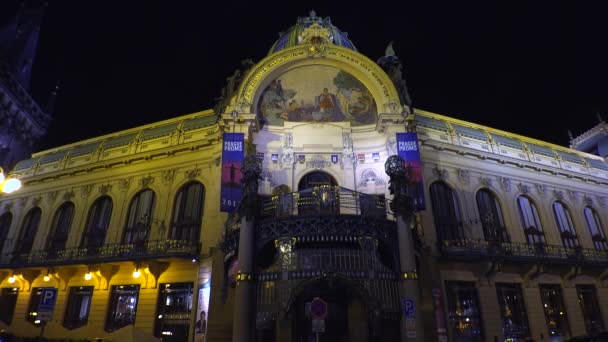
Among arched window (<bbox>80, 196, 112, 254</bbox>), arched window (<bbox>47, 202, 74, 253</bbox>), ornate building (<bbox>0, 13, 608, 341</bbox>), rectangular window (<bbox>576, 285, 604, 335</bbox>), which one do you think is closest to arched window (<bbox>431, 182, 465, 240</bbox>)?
ornate building (<bbox>0, 13, 608, 341</bbox>)

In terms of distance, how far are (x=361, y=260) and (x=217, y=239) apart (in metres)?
8.09

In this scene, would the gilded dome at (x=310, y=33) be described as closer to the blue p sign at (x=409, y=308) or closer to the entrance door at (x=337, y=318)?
the entrance door at (x=337, y=318)

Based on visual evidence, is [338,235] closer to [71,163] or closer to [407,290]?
[407,290]

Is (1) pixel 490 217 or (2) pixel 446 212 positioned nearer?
(2) pixel 446 212

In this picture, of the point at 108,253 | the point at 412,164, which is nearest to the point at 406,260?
the point at 412,164

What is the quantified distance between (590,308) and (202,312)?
22286 mm

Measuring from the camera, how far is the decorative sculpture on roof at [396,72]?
20.3 meters

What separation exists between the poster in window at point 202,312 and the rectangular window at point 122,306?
170 inches

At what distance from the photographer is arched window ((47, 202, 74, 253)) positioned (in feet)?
76.0

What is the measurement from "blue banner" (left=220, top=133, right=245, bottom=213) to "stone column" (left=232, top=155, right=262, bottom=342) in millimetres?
3043

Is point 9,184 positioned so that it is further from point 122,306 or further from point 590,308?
point 590,308

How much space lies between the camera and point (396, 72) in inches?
838

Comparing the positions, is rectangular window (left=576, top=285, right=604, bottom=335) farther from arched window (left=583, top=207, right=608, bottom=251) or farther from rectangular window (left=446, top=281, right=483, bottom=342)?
rectangular window (left=446, top=281, right=483, bottom=342)

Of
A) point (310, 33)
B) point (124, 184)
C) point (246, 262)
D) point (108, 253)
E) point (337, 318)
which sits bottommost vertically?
point (337, 318)
